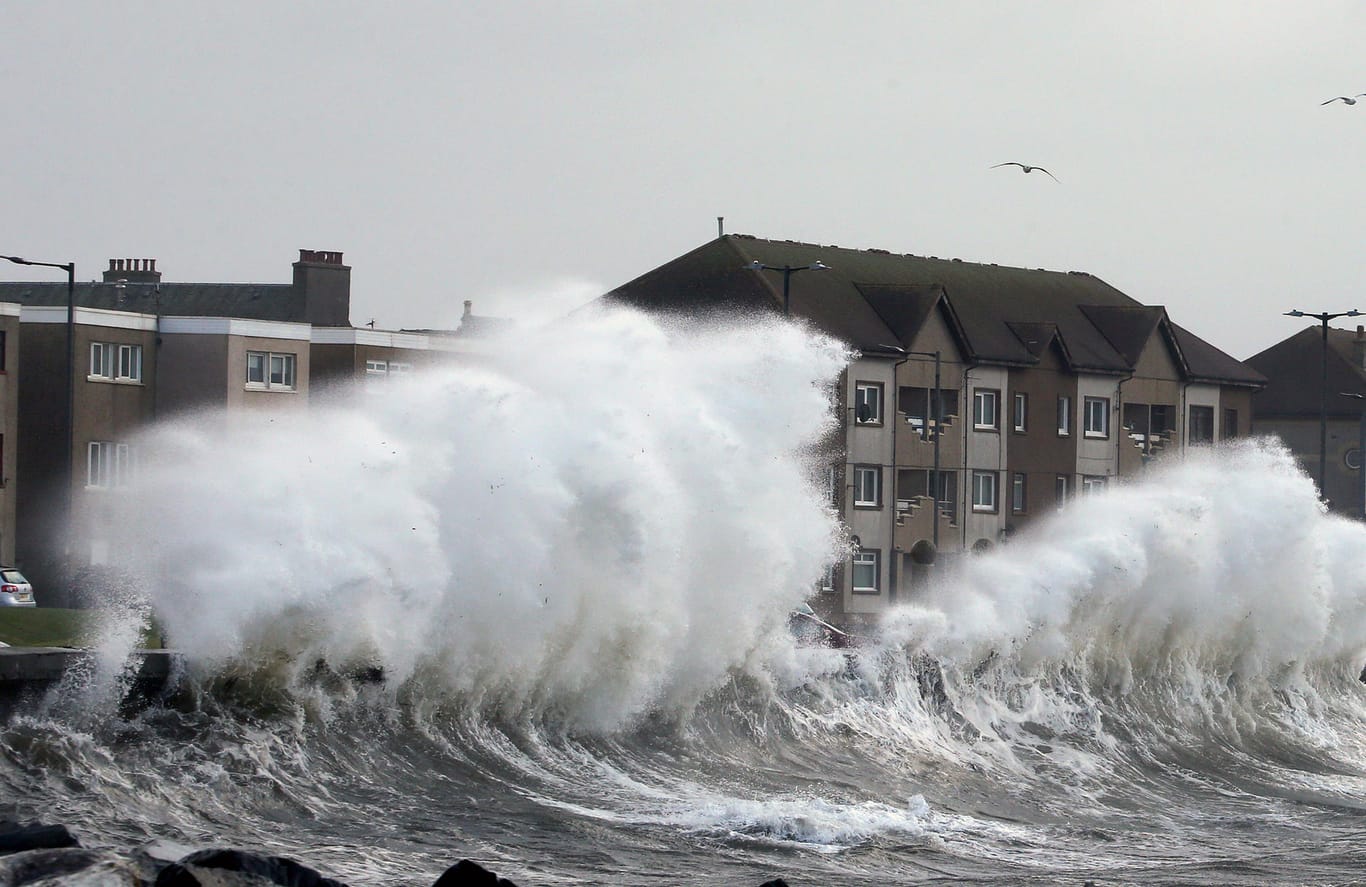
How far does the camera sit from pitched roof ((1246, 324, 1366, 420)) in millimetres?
85938

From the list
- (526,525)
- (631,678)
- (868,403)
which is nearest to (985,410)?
(868,403)

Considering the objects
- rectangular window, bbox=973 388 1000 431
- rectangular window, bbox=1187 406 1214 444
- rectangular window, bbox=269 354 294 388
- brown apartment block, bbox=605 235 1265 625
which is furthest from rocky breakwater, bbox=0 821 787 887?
rectangular window, bbox=1187 406 1214 444

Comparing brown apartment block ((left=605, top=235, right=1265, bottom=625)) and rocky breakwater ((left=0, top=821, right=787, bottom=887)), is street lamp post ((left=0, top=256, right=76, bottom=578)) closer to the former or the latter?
brown apartment block ((left=605, top=235, right=1265, bottom=625))

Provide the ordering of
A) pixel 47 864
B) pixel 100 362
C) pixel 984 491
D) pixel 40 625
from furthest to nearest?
pixel 984 491 → pixel 100 362 → pixel 40 625 → pixel 47 864

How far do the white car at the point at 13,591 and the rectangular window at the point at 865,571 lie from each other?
71.8 feet

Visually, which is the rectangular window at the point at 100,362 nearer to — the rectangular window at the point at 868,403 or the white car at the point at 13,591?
the white car at the point at 13,591

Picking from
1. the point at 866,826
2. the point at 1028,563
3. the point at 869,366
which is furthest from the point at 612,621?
the point at 869,366

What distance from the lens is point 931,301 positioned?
57625 millimetres

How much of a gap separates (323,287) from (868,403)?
1772cm

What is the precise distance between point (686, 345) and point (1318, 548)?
12489mm

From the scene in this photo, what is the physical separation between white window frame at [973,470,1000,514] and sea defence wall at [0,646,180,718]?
1682 inches

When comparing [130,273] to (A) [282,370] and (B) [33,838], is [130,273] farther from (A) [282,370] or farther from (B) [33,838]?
(B) [33,838]

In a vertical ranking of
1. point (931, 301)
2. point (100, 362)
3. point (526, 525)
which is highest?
point (931, 301)

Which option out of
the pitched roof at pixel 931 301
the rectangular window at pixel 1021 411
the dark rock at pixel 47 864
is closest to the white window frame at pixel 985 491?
the rectangular window at pixel 1021 411
